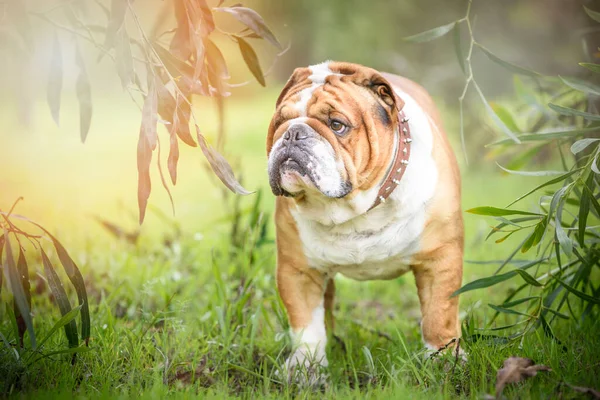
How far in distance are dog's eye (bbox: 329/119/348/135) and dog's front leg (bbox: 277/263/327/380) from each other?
65 centimetres

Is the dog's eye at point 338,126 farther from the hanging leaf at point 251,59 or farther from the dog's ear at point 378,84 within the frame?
the hanging leaf at point 251,59

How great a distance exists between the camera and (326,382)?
2.84 m

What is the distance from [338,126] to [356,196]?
274mm

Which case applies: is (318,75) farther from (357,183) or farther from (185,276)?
(185,276)

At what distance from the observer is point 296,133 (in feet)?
8.37

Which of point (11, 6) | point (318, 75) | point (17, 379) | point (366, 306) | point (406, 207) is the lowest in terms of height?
point (366, 306)

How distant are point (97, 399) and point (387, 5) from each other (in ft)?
26.5

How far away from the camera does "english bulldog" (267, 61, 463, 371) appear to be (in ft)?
8.56

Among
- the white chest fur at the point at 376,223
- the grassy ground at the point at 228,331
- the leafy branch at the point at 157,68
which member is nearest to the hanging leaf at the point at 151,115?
the leafy branch at the point at 157,68

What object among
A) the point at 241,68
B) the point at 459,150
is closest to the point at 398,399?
the point at 459,150

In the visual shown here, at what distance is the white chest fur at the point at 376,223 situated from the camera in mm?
2791

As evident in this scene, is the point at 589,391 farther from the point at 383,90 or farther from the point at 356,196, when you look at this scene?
the point at 383,90

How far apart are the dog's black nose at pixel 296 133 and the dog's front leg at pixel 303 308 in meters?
0.65

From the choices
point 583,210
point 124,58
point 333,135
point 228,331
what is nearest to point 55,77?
point 124,58
